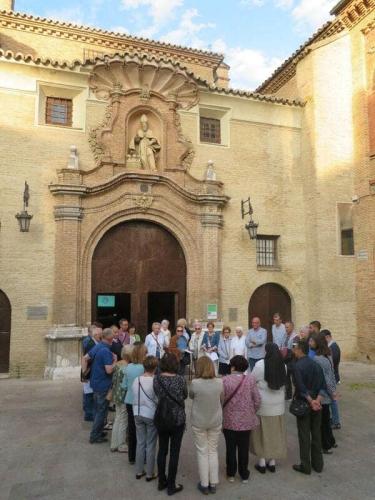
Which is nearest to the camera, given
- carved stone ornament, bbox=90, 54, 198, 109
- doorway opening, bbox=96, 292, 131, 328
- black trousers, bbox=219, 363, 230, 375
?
black trousers, bbox=219, 363, 230, 375

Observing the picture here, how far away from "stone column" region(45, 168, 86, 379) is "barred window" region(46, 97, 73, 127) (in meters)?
1.98

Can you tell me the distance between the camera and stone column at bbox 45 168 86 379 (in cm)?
1141

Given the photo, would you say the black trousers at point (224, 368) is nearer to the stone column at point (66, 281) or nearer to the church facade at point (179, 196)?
the church facade at point (179, 196)

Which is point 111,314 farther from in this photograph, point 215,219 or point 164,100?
point 164,100

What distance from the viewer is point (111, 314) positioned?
1342cm

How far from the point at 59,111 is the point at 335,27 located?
35.0ft

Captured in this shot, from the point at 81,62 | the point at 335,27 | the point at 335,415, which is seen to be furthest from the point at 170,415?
the point at 335,27

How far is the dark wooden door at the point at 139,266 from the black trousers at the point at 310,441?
792cm

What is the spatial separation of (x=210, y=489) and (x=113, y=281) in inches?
332

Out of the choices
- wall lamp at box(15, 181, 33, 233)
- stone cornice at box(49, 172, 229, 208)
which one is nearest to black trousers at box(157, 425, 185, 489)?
wall lamp at box(15, 181, 33, 233)

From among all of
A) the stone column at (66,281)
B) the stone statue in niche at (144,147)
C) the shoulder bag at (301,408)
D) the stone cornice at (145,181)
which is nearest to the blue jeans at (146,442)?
the shoulder bag at (301,408)

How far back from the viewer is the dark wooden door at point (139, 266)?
12.7 meters

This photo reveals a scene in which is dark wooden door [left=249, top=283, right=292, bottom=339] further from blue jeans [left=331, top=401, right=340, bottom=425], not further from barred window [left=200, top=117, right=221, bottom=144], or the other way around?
blue jeans [left=331, top=401, right=340, bottom=425]

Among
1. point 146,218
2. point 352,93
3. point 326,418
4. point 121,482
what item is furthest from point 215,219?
point 121,482
